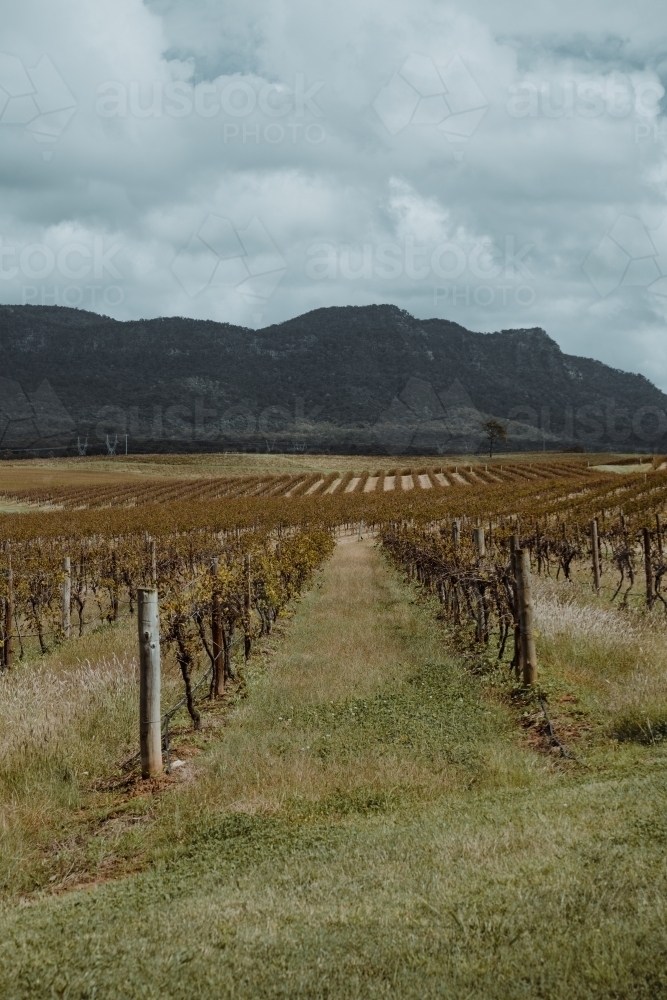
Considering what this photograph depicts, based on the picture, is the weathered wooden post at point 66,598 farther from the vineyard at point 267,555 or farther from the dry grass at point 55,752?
the dry grass at point 55,752

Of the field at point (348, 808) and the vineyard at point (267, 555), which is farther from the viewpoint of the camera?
the vineyard at point (267, 555)

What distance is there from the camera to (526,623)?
9.03 meters

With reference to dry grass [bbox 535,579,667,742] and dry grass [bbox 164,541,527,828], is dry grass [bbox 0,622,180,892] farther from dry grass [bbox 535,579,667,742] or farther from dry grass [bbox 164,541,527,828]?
dry grass [bbox 535,579,667,742]

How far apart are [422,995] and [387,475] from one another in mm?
79719

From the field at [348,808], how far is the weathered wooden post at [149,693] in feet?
0.78

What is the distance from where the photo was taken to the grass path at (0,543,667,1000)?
10.8ft

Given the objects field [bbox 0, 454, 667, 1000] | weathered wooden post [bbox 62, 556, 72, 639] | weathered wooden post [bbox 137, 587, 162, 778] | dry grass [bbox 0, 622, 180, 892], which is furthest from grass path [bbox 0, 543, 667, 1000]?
weathered wooden post [bbox 62, 556, 72, 639]

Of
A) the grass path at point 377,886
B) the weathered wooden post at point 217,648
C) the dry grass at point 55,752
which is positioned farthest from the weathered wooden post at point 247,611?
the grass path at point 377,886

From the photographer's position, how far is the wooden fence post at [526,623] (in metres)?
8.92

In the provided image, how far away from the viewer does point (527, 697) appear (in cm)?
864

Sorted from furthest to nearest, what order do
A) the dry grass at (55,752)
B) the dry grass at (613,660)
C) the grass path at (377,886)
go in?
the dry grass at (613,660)
the dry grass at (55,752)
the grass path at (377,886)

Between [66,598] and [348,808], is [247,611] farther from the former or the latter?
[66,598]

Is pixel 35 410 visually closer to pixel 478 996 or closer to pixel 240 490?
pixel 240 490

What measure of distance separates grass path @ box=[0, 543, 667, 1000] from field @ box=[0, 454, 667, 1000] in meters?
0.02
